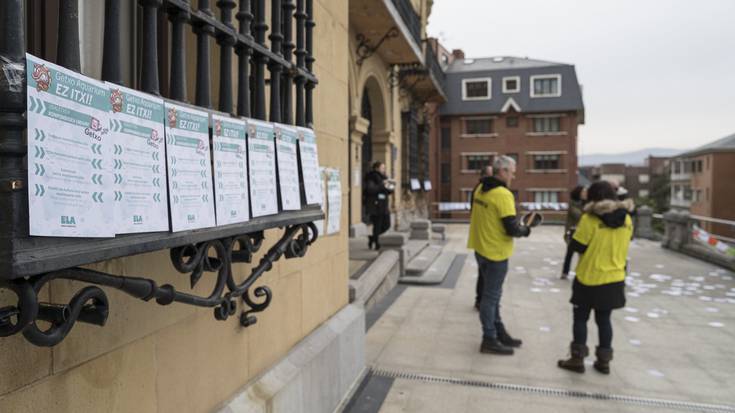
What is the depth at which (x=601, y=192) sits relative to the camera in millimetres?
4367

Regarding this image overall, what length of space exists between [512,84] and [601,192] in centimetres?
3385

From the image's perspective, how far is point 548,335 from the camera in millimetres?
5570

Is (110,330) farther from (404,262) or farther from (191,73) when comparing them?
(404,262)

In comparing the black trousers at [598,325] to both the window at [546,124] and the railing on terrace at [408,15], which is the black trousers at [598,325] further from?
the window at [546,124]

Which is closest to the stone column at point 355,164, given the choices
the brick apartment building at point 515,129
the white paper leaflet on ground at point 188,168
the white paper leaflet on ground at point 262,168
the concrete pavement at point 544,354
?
the concrete pavement at point 544,354

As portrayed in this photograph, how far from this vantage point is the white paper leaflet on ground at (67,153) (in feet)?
3.49

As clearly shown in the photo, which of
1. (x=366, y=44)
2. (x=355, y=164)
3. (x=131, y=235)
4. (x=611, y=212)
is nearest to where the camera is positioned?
(x=131, y=235)

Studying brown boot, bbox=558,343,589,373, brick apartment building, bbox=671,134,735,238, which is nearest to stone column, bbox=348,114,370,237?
brown boot, bbox=558,343,589,373

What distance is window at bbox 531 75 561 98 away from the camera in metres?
34.7

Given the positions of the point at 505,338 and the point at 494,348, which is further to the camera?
the point at 505,338

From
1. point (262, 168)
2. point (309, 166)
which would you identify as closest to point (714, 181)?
point (309, 166)

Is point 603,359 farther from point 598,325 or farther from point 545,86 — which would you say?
point 545,86

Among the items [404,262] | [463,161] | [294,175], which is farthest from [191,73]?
[463,161]

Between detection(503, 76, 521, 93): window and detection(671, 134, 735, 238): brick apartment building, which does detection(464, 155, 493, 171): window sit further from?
detection(671, 134, 735, 238): brick apartment building
